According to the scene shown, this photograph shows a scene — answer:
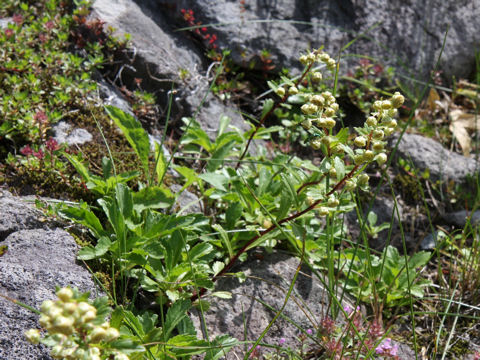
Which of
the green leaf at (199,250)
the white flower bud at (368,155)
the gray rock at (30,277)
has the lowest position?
the gray rock at (30,277)

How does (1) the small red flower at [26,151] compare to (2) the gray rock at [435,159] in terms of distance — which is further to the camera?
(2) the gray rock at [435,159]

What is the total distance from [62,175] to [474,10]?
4.24 metres

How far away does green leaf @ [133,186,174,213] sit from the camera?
8.70 feet

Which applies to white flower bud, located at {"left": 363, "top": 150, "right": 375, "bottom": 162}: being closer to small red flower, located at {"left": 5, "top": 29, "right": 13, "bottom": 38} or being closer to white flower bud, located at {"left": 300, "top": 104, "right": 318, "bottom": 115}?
white flower bud, located at {"left": 300, "top": 104, "right": 318, "bottom": 115}

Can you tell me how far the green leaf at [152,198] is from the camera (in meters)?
2.65

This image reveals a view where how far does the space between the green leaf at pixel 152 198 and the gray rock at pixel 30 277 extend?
421 millimetres

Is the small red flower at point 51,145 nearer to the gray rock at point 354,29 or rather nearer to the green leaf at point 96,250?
the green leaf at point 96,250

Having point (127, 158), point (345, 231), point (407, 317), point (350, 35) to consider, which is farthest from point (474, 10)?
point (127, 158)

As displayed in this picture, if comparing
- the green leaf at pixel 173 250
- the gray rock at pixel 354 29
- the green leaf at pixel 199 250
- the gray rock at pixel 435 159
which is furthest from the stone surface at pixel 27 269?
the gray rock at pixel 435 159

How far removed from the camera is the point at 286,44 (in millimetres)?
4219

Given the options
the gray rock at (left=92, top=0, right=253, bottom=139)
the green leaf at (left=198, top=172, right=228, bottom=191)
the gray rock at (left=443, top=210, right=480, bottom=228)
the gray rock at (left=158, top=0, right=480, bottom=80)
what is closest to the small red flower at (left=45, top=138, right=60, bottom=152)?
the green leaf at (left=198, top=172, right=228, bottom=191)

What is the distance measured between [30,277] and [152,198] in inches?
30.8

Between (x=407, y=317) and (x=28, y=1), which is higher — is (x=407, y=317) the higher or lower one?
the lower one

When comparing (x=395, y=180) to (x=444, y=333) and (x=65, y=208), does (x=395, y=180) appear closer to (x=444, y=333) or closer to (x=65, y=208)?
(x=444, y=333)
